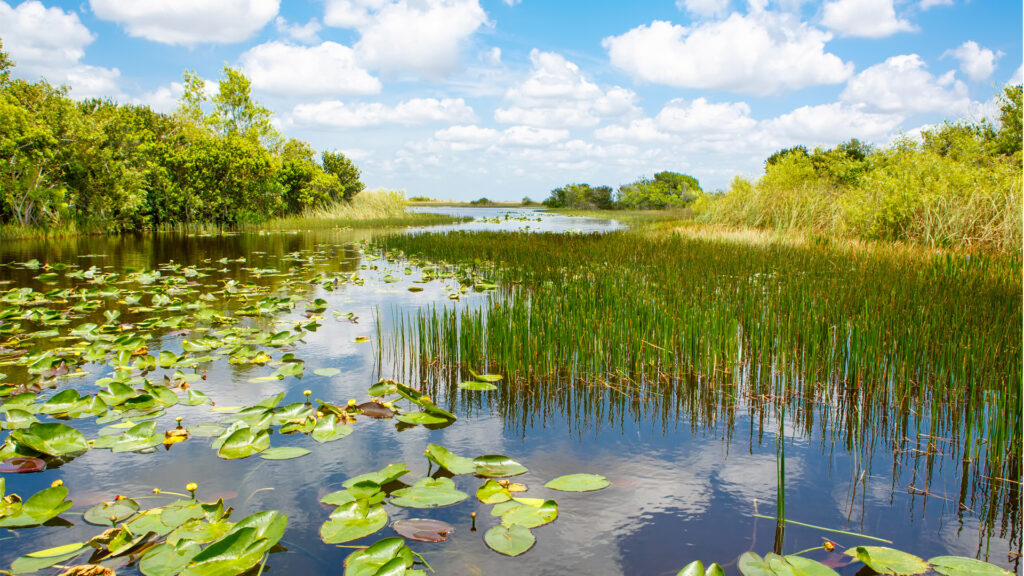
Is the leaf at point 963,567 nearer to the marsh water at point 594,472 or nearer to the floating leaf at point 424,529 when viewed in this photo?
the marsh water at point 594,472

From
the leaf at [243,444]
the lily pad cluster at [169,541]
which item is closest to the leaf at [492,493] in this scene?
the lily pad cluster at [169,541]

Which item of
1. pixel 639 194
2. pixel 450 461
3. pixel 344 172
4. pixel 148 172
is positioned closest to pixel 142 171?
pixel 148 172

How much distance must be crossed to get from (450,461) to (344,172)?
104 feet

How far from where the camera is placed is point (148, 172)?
17.7m

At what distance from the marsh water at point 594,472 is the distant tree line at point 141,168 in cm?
1368

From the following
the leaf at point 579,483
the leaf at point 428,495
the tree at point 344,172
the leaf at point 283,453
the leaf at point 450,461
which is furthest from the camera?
the tree at point 344,172

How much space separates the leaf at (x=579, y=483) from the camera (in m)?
2.61

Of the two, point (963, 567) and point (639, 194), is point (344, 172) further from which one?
point (963, 567)

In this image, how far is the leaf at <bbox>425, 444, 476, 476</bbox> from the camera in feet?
8.98

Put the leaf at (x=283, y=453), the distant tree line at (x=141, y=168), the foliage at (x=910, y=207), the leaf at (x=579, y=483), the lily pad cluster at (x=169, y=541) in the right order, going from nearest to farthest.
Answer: the lily pad cluster at (x=169, y=541)
the leaf at (x=579, y=483)
the leaf at (x=283, y=453)
the foliage at (x=910, y=207)
the distant tree line at (x=141, y=168)

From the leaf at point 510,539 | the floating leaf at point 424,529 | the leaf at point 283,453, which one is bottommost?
the leaf at point 510,539

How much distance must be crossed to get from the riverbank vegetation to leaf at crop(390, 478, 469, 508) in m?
16.4

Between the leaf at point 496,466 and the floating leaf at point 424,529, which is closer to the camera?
the floating leaf at point 424,529

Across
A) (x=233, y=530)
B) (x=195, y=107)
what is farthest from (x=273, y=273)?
(x=195, y=107)
